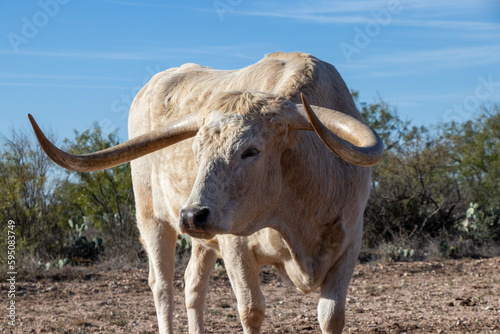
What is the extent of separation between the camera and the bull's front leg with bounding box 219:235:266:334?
4.55m

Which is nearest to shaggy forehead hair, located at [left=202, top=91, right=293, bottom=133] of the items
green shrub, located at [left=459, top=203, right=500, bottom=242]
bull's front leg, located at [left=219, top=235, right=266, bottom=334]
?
bull's front leg, located at [left=219, top=235, right=266, bottom=334]

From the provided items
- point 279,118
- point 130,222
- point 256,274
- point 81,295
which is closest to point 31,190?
point 130,222

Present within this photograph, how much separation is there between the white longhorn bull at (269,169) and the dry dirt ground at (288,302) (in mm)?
2070

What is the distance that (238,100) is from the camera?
3.89m

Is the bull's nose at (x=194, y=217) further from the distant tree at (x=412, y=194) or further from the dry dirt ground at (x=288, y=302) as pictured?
the distant tree at (x=412, y=194)

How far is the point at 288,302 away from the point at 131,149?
173 inches

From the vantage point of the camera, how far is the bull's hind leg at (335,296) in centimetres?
438

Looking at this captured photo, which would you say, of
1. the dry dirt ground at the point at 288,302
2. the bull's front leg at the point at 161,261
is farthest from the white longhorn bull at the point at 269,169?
the dry dirt ground at the point at 288,302

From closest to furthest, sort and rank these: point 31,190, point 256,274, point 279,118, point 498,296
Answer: point 279,118, point 256,274, point 498,296, point 31,190

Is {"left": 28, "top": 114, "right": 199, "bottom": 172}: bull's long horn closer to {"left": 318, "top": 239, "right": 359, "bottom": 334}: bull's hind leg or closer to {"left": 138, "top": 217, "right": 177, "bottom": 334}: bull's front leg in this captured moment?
{"left": 318, "top": 239, "right": 359, "bottom": 334}: bull's hind leg

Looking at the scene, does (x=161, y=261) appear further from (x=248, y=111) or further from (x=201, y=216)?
(x=201, y=216)

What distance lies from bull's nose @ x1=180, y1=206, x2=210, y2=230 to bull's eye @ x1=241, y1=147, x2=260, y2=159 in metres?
0.47

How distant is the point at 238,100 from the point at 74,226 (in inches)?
359

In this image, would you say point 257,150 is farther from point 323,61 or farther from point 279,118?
point 323,61
